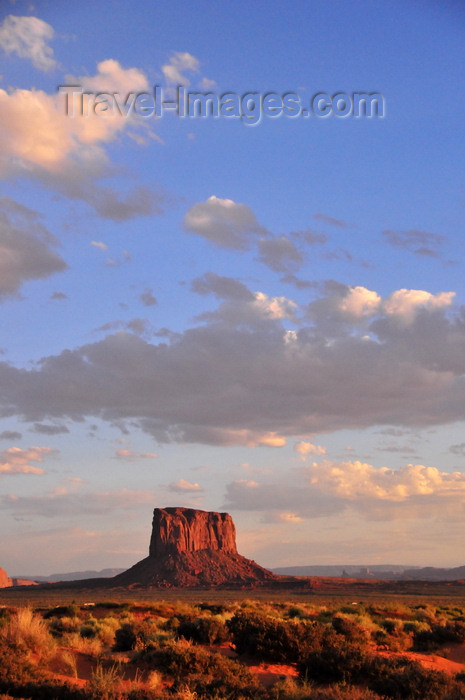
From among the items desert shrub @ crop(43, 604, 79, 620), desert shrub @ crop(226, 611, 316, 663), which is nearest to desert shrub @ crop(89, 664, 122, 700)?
desert shrub @ crop(226, 611, 316, 663)

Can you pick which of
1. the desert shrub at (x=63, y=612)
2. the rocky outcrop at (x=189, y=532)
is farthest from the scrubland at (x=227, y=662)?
the rocky outcrop at (x=189, y=532)

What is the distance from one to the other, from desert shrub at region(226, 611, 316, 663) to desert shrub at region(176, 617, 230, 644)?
1.59 ft

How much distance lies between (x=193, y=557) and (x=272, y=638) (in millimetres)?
132062

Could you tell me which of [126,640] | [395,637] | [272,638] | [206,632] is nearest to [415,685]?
[272,638]

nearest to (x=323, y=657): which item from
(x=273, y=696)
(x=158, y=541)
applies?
(x=273, y=696)

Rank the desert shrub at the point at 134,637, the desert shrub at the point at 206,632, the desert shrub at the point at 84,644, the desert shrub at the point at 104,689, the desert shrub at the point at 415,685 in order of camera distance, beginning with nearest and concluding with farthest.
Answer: the desert shrub at the point at 104,689, the desert shrub at the point at 415,685, the desert shrub at the point at 84,644, the desert shrub at the point at 134,637, the desert shrub at the point at 206,632

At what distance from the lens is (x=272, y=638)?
53.3 feet

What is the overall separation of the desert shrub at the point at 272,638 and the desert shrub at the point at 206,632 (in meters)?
0.48

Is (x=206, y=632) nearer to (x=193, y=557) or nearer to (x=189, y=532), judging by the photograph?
(x=193, y=557)

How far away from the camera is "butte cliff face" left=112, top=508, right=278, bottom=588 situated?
127 metres

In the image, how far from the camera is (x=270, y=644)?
627 inches

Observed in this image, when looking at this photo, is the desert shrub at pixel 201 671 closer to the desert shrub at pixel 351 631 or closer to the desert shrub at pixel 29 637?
the desert shrub at pixel 29 637

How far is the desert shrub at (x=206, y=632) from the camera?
17.8 metres

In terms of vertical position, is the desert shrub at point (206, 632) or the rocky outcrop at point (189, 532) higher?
the desert shrub at point (206, 632)
